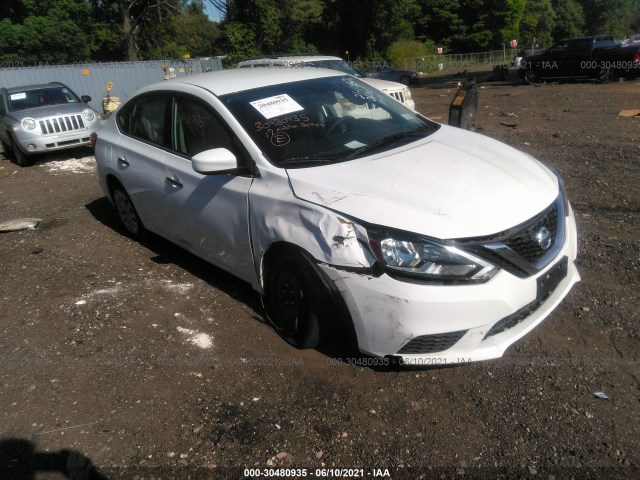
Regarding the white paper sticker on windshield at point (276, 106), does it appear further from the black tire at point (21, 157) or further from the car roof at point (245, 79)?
the black tire at point (21, 157)

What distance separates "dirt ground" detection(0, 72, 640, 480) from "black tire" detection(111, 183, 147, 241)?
48 centimetres

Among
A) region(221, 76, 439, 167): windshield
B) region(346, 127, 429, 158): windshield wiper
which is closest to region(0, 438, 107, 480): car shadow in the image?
region(221, 76, 439, 167): windshield

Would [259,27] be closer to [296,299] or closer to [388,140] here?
[388,140]

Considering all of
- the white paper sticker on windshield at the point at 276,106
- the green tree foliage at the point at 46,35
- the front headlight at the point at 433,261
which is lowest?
the front headlight at the point at 433,261

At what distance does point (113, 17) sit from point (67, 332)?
50.2 m

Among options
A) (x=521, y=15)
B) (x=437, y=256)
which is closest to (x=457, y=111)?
(x=437, y=256)

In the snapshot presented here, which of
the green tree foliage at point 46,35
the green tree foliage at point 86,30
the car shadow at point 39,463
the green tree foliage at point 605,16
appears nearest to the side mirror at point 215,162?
the car shadow at point 39,463

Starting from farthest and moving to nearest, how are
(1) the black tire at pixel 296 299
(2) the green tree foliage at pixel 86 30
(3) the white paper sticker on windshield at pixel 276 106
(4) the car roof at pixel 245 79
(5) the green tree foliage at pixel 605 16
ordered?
(5) the green tree foliage at pixel 605 16 → (2) the green tree foliage at pixel 86 30 → (4) the car roof at pixel 245 79 → (3) the white paper sticker on windshield at pixel 276 106 → (1) the black tire at pixel 296 299

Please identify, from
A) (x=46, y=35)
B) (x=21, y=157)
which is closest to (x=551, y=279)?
(x=21, y=157)

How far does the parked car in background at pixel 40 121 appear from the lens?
10148mm

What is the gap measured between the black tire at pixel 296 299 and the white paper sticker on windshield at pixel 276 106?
1.09m

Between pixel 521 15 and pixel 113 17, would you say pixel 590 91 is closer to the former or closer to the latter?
pixel 113 17

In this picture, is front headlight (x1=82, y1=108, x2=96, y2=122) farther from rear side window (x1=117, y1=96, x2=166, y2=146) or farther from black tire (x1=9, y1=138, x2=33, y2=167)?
rear side window (x1=117, y1=96, x2=166, y2=146)

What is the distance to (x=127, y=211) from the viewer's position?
5.40 m
